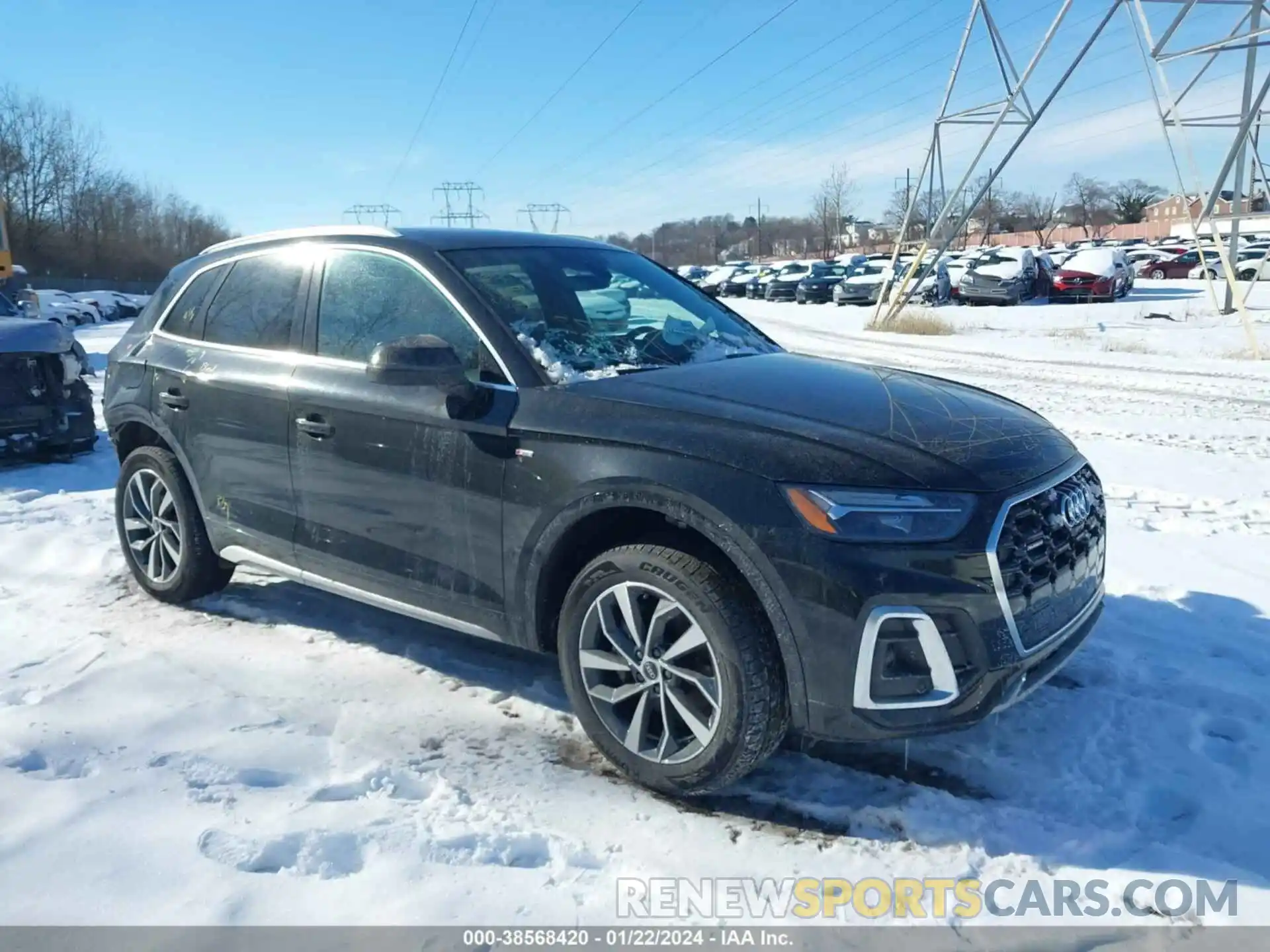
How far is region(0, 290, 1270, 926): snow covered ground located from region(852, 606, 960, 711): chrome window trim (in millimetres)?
452

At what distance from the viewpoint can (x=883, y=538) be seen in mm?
2715

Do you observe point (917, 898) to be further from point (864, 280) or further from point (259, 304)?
point (864, 280)

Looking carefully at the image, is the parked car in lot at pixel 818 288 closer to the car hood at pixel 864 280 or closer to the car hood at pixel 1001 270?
the car hood at pixel 864 280

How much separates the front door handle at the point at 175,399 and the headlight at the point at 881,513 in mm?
3030

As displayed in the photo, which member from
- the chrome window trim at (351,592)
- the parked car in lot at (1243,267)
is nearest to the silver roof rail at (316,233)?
the chrome window trim at (351,592)

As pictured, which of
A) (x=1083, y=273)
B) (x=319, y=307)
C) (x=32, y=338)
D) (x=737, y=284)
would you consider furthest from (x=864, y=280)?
(x=319, y=307)

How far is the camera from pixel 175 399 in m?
4.53

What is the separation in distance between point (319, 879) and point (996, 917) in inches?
69.8

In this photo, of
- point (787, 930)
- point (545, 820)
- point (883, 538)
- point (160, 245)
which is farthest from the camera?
point (160, 245)

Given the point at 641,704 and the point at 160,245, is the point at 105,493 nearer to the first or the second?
the point at 641,704

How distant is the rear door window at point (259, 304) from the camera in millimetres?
4199

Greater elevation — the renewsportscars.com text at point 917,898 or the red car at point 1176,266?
the red car at point 1176,266

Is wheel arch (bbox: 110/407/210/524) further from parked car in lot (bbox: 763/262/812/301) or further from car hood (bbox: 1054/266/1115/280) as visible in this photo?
parked car in lot (bbox: 763/262/812/301)

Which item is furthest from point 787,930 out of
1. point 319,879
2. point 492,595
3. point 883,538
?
point 492,595
